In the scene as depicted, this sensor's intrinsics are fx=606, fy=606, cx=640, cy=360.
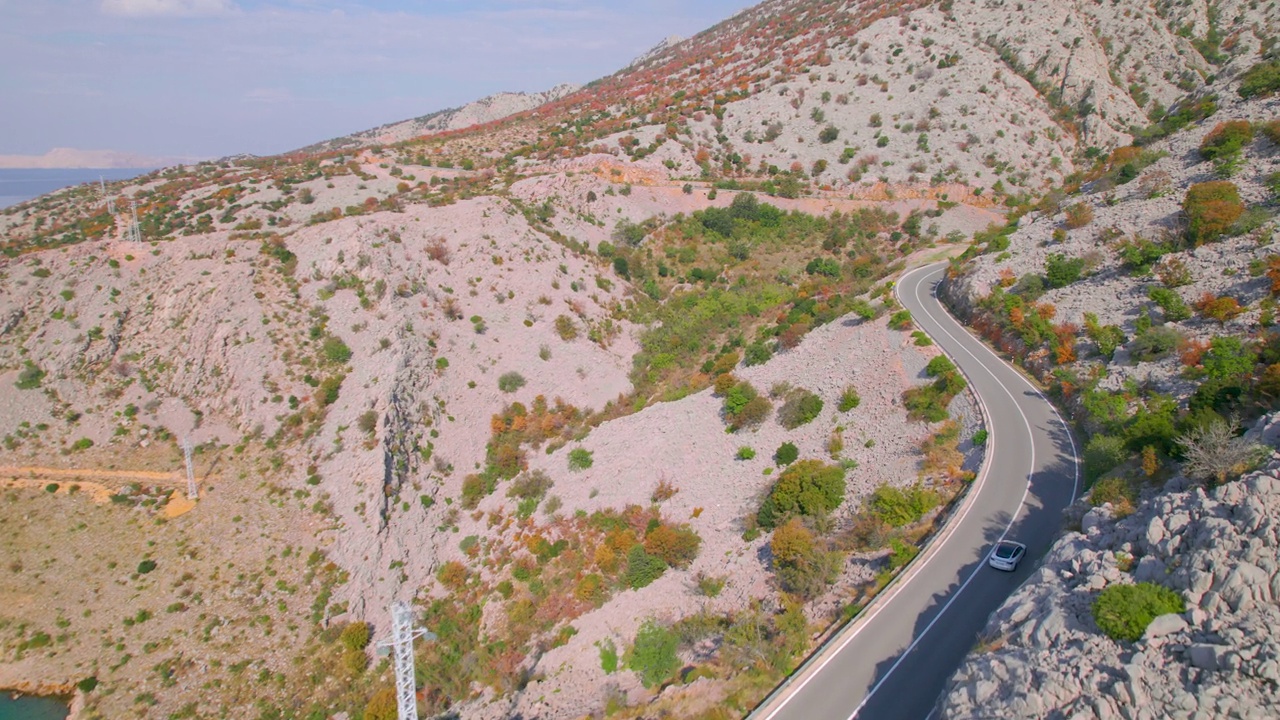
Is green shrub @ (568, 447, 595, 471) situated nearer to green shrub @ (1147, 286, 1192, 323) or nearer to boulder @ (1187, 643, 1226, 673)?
boulder @ (1187, 643, 1226, 673)

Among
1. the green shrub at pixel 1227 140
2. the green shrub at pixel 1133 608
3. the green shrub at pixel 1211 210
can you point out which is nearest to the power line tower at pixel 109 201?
the green shrub at pixel 1133 608

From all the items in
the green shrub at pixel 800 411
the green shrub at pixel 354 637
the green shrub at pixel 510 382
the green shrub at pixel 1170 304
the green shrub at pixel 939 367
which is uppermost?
the green shrub at pixel 510 382

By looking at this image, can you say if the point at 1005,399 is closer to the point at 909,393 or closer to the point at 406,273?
the point at 909,393

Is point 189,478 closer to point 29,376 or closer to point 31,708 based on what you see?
point 31,708

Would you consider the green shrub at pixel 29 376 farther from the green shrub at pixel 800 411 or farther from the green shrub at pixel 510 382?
the green shrub at pixel 800 411

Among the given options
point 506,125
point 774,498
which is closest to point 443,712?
point 774,498

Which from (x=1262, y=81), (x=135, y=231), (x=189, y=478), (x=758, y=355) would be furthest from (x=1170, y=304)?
(x=135, y=231)
